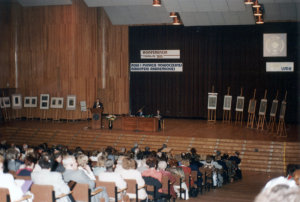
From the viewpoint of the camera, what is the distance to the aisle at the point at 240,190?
777 centimetres

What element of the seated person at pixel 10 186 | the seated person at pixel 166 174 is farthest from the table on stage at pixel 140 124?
the seated person at pixel 10 186

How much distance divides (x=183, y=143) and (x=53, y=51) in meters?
8.54

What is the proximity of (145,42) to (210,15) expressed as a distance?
12.9ft

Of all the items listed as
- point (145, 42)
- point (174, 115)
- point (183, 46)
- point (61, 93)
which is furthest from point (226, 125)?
point (61, 93)

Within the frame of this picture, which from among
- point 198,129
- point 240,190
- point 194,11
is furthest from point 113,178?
point 194,11

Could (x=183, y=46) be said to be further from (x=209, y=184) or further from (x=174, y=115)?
(x=209, y=184)

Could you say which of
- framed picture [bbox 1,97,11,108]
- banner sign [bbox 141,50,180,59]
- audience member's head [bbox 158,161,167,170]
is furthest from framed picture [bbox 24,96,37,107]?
audience member's head [bbox 158,161,167,170]

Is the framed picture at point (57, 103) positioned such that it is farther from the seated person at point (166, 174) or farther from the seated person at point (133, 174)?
the seated person at point (133, 174)

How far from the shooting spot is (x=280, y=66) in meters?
17.5

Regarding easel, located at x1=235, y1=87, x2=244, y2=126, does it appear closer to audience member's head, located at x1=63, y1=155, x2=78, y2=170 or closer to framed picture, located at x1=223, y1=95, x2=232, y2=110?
framed picture, located at x1=223, y1=95, x2=232, y2=110

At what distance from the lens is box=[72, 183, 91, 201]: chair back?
5023 millimetres

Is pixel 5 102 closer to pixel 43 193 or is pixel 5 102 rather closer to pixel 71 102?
pixel 71 102

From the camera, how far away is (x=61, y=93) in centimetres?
1828

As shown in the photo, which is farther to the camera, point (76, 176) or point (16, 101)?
point (16, 101)
